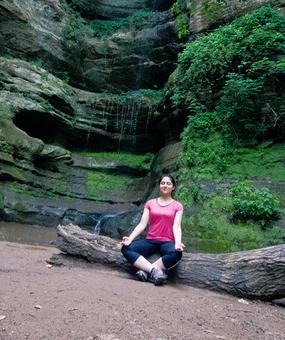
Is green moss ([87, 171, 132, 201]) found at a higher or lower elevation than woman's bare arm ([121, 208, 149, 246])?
lower

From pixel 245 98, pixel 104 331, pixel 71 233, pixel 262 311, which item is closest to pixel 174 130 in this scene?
pixel 245 98

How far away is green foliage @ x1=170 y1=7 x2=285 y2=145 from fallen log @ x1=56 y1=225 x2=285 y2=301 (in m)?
7.01

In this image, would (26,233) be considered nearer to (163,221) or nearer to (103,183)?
(103,183)

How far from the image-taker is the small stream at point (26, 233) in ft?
32.2

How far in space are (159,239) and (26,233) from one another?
6657mm

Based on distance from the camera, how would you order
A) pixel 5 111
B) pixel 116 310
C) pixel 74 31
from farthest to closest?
1. pixel 74 31
2. pixel 5 111
3. pixel 116 310

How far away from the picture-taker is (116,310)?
137 inches

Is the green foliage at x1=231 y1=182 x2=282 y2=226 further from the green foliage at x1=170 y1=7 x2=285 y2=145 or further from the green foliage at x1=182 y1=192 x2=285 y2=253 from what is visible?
the green foliage at x1=170 y1=7 x2=285 y2=145

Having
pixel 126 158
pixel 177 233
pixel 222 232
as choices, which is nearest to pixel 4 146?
pixel 126 158

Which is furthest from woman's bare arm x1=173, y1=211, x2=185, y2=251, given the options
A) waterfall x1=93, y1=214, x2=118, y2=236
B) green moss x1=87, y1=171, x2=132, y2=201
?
green moss x1=87, y1=171, x2=132, y2=201

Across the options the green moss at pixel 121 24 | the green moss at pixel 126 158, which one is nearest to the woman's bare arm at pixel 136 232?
the green moss at pixel 126 158

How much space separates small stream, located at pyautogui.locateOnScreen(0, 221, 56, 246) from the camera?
9802 mm

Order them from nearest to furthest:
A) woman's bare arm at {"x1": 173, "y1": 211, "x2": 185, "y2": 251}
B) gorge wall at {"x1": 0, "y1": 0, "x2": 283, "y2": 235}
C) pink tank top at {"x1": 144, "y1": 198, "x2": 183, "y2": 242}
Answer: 1. woman's bare arm at {"x1": 173, "y1": 211, "x2": 185, "y2": 251}
2. pink tank top at {"x1": 144, "y1": 198, "x2": 183, "y2": 242}
3. gorge wall at {"x1": 0, "y1": 0, "x2": 283, "y2": 235}

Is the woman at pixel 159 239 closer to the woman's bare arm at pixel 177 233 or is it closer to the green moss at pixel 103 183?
the woman's bare arm at pixel 177 233
